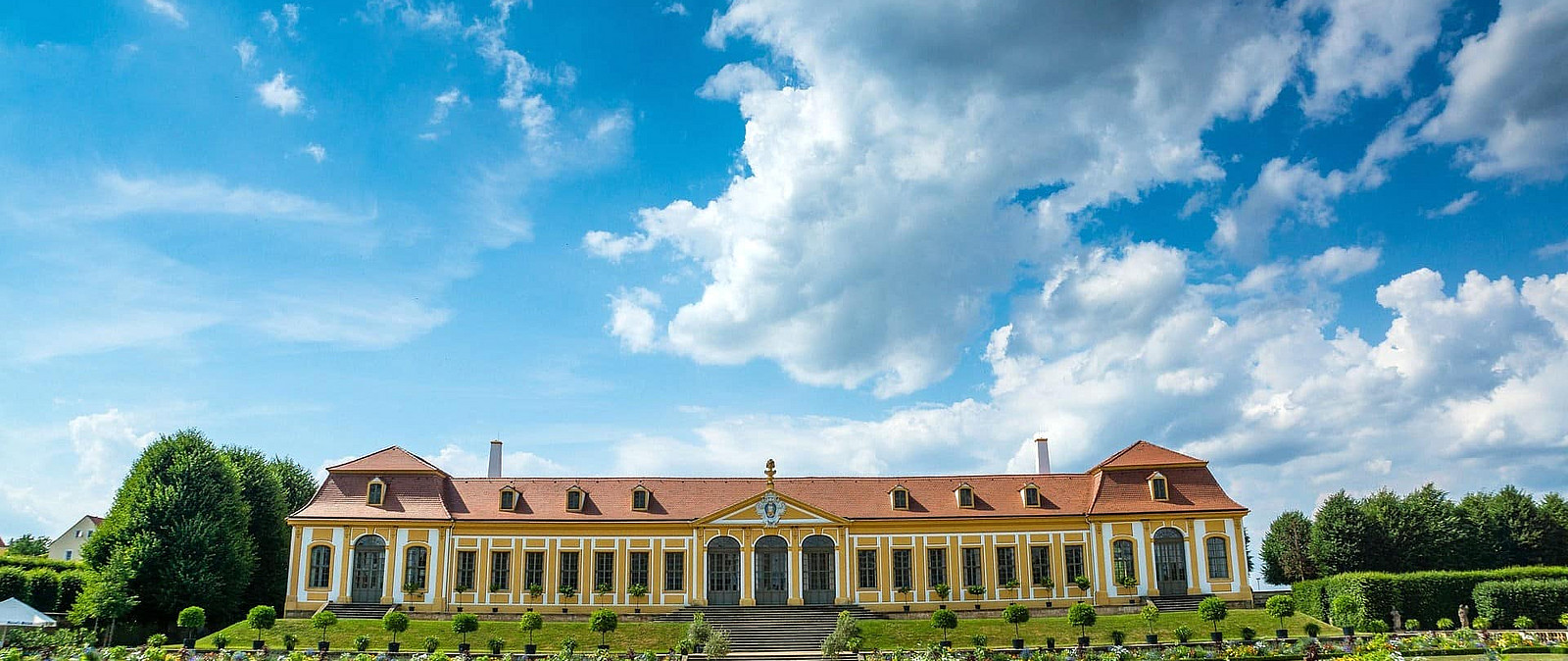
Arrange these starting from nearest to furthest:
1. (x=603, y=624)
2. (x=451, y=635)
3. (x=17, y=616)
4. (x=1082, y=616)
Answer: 1. (x=17, y=616)
2. (x=1082, y=616)
3. (x=603, y=624)
4. (x=451, y=635)

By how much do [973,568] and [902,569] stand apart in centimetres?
270

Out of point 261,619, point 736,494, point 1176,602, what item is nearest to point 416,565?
point 261,619

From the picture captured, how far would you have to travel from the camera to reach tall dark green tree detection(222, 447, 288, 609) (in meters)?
44.7

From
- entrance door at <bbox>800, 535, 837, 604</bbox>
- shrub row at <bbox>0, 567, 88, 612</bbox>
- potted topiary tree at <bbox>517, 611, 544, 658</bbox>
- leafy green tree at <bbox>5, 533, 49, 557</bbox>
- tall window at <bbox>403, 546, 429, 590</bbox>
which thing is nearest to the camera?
potted topiary tree at <bbox>517, 611, 544, 658</bbox>

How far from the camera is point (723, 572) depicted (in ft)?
136

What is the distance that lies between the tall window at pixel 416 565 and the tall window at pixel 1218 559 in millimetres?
28984

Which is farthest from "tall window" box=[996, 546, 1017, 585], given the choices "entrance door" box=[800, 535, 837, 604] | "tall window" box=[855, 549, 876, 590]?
"entrance door" box=[800, 535, 837, 604]

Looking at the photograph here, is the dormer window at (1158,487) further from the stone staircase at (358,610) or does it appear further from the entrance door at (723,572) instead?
the stone staircase at (358,610)

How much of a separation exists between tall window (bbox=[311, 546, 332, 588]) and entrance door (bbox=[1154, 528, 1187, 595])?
100.0 feet

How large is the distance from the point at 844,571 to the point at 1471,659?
20.8 m

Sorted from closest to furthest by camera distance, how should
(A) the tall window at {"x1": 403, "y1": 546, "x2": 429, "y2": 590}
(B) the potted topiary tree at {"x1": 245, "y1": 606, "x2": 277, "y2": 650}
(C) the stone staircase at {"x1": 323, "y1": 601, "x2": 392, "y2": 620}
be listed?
(B) the potted topiary tree at {"x1": 245, "y1": 606, "x2": 277, "y2": 650}
(C) the stone staircase at {"x1": 323, "y1": 601, "x2": 392, "y2": 620}
(A) the tall window at {"x1": 403, "y1": 546, "x2": 429, "y2": 590}

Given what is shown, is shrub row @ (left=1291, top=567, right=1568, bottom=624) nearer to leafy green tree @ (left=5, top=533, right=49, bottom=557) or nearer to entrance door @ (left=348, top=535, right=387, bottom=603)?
entrance door @ (left=348, top=535, right=387, bottom=603)

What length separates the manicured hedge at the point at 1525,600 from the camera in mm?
33688

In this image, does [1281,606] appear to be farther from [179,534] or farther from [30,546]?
[30,546]
